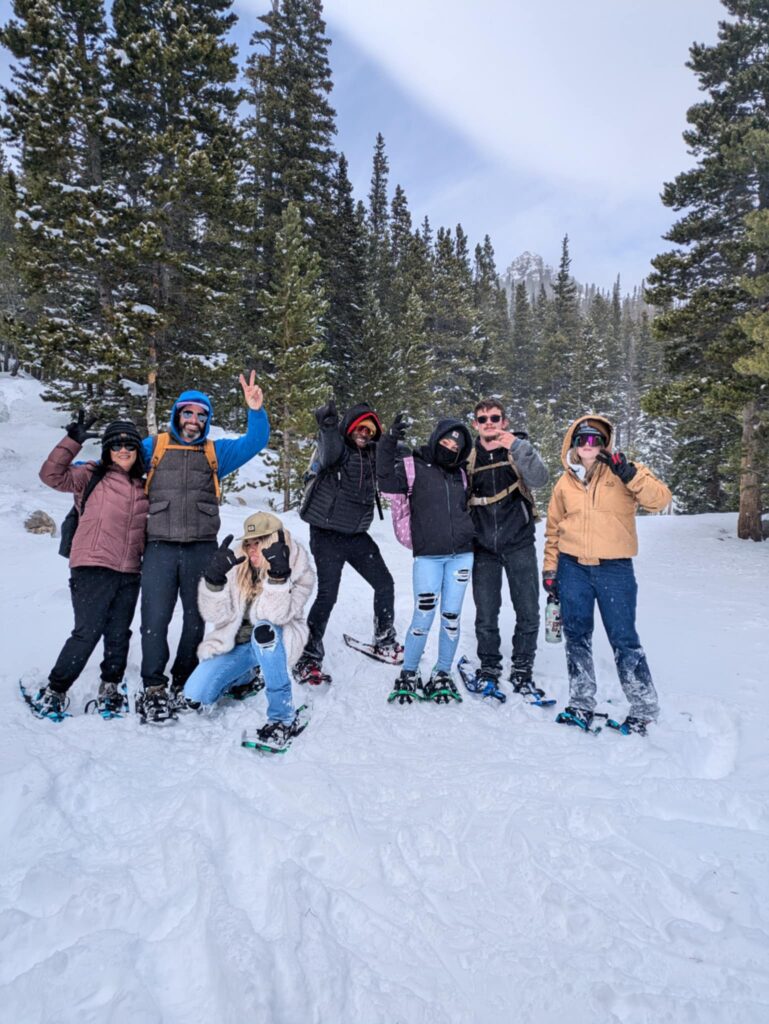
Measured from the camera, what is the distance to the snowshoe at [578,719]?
12.8ft

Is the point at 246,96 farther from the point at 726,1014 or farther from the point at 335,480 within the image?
the point at 726,1014

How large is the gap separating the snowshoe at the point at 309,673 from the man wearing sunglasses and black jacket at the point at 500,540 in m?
1.46

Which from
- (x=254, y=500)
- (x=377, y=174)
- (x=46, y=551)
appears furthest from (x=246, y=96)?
(x=377, y=174)

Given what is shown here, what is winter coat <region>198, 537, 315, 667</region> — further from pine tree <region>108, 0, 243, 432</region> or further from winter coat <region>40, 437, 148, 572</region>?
pine tree <region>108, 0, 243, 432</region>

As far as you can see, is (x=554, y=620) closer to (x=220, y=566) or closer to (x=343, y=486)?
(x=343, y=486)

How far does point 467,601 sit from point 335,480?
3821 mm

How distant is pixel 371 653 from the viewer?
17.6 feet

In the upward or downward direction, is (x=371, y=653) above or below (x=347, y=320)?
below

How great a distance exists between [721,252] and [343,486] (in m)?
15.4

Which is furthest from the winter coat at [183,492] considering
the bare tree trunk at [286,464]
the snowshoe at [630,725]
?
the bare tree trunk at [286,464]

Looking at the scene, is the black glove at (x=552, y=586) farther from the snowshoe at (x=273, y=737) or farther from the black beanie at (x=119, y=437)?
the black beanie at (x=119, y=437)

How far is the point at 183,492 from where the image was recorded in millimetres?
4141

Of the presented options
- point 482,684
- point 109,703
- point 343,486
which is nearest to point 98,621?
point 109,703

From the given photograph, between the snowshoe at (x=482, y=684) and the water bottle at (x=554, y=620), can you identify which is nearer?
the water bottle at (x=554, y=620)
